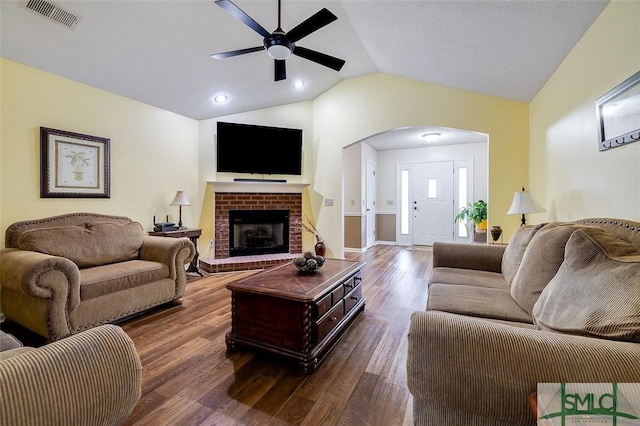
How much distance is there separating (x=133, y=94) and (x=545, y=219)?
194 inches

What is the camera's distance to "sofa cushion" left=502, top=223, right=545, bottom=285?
196 cm

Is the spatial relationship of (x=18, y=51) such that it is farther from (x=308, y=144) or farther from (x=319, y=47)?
(x=308, y=144)

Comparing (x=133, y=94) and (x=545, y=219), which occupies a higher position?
(x=133, y=94)

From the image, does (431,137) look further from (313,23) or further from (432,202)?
(313,23)

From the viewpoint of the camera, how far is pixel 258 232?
16.0 feet

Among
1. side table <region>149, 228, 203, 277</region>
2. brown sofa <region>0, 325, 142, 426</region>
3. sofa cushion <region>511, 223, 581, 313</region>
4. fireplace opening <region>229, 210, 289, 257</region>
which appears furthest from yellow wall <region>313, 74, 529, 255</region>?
brown sofa <region>0, 325, 142, 426</region>

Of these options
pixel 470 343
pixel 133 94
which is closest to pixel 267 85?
pixel 133 94

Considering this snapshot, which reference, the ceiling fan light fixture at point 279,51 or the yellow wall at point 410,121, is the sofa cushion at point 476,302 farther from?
the ceiling fan light fixture at point 279,51

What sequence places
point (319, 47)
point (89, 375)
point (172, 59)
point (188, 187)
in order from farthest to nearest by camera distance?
point (188, 187) < point (319, 47) < point (172, 59) < point (89, 375)

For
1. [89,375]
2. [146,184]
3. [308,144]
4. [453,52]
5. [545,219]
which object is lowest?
[89,375]

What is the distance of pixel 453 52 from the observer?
286 centimetres

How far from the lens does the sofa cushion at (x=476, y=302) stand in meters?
1.51

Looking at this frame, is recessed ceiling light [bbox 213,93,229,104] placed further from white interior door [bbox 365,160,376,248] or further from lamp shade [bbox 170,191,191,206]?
white interior door [bbox 365,160,376,248]

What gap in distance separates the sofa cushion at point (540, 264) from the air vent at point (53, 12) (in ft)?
12.4
